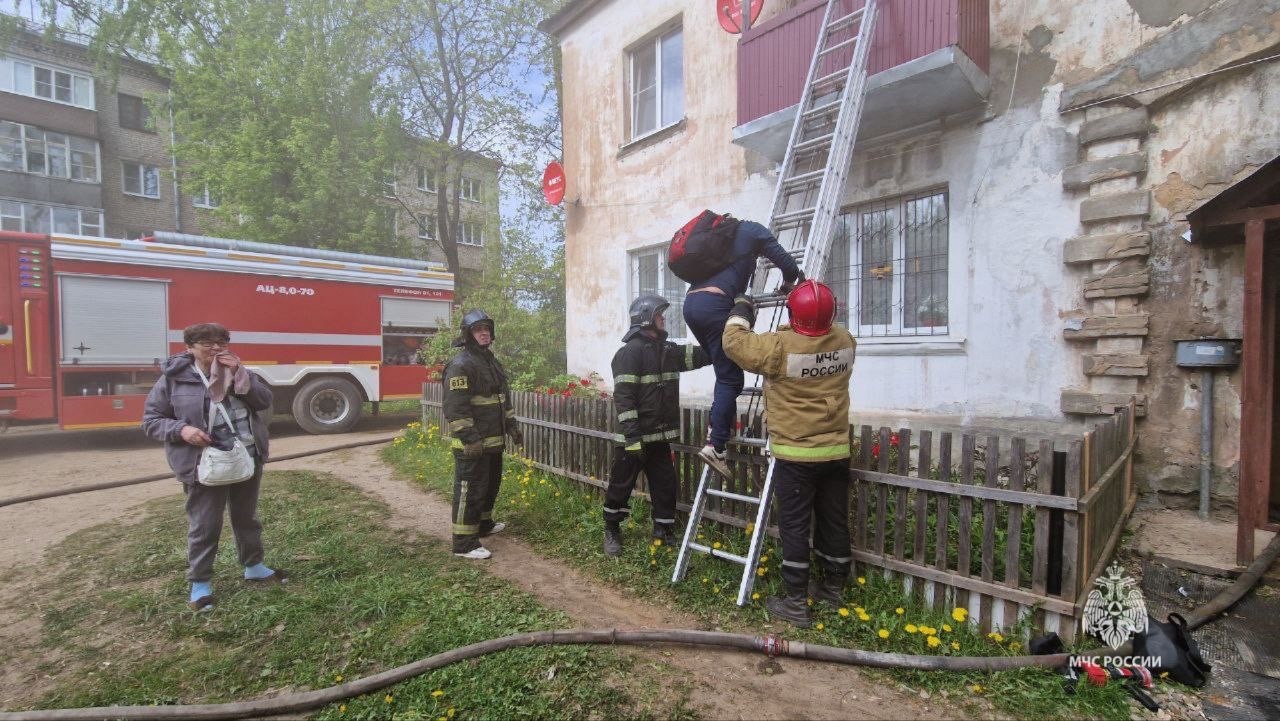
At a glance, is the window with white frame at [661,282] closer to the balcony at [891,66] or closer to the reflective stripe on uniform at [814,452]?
the balcony at [891,66]

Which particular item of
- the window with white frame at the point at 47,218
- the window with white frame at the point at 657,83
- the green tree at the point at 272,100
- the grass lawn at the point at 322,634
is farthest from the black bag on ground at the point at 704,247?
the window with white frame at the point at 47,218

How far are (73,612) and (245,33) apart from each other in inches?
746

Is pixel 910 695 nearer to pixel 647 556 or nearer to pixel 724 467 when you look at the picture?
pixel 724 467

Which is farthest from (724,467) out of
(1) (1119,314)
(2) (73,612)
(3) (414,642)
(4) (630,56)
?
(4) (630,56)

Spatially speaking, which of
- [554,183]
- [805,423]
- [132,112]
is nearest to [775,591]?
[805,423]

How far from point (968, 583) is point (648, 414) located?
2113 millimetres

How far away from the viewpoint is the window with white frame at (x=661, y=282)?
28.1 ft

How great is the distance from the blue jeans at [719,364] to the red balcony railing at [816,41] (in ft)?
10.4

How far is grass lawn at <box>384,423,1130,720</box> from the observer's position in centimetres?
244

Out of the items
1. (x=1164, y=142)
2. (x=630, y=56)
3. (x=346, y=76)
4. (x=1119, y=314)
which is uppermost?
(x=346, y=76)

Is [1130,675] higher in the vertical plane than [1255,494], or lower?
lower

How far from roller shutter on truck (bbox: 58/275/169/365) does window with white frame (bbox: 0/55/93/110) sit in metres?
17.8

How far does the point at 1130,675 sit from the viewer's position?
8.06 ft

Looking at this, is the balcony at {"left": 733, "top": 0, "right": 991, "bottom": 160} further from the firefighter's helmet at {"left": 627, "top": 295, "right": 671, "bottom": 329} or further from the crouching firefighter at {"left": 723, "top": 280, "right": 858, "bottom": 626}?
the crouching firefighter at {"left": 723, "top": 280, "right": 858, "bottom": 626}
